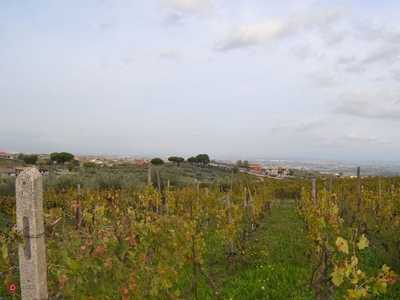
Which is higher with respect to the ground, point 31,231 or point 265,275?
point 31,231

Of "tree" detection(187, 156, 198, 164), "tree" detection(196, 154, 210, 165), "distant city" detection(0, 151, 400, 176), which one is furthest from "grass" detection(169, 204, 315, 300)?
"tree" detection(187, 156, 198, 164)

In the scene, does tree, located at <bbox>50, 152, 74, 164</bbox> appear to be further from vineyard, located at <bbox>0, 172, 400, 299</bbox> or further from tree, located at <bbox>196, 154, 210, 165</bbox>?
vineyard, located at <bbox>0, 172, 400, 299</bbox>

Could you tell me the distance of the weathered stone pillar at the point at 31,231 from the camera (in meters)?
1.96

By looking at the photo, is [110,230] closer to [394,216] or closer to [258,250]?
[258,250]

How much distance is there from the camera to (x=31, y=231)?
1.98 metres

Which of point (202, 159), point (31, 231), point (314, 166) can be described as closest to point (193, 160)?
point (202, 159)

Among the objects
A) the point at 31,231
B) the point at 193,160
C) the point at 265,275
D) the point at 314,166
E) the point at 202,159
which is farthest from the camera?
the point at 314,166

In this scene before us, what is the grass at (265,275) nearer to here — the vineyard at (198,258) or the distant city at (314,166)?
the vineyard at (198,258)

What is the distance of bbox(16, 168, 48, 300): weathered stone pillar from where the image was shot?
196 cm

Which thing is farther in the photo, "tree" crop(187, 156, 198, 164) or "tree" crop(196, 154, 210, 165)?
"tree" crop(187, 156, 198, 164)

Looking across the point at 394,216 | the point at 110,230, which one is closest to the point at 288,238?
the point at 394,216

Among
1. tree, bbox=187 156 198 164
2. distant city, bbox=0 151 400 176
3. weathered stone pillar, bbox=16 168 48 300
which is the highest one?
weathered stone pillar, bbox=16 168 48 300

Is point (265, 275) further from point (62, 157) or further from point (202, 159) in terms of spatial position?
point (202, 159)

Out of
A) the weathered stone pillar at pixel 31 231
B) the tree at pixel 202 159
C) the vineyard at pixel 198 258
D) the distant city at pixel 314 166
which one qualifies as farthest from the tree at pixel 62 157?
the weathered stone pillar at pixel 31 231
